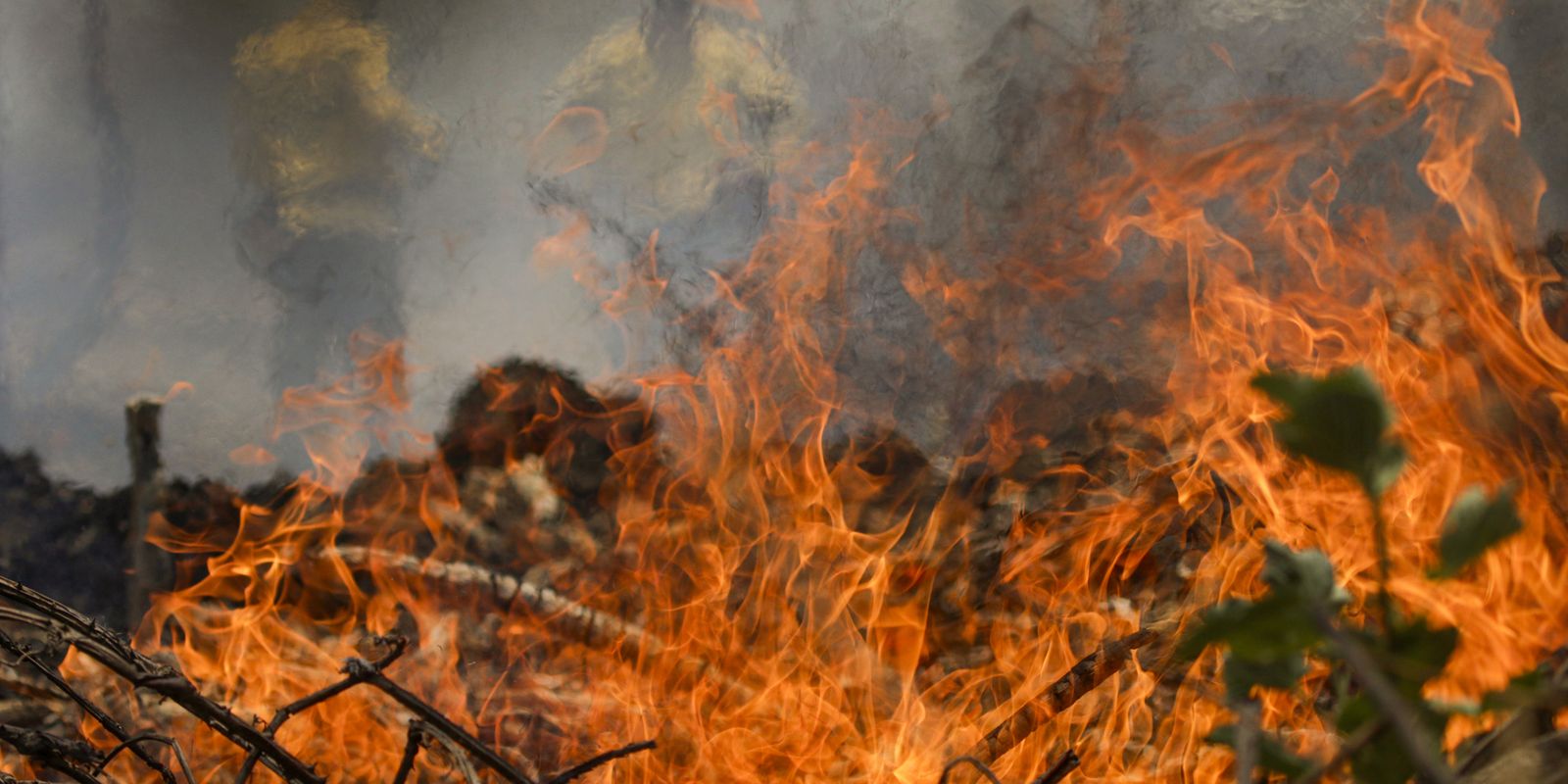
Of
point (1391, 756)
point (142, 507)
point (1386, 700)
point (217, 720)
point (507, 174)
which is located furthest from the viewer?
point (507, 174)

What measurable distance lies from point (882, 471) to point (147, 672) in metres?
2.14

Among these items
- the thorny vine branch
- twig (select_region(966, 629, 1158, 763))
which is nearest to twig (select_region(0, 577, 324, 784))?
the thorny vine branch

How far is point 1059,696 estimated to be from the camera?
1.65m

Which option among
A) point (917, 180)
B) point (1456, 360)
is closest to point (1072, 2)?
point (917, 180)

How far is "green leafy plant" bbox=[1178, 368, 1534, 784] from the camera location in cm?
25

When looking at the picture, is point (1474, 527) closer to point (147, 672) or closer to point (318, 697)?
point (318, 697)

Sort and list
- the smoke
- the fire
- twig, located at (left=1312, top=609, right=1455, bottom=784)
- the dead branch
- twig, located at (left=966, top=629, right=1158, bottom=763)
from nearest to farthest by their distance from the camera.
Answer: twig, located at (left=1312, top=609, right=1455, bottom=784)
twig, located at (left=966, top=629, right=1158, bottom=763)
the fire
the dead branch
the smoke

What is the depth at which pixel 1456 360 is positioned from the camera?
2.66 m

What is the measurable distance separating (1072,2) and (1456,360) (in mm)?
1422

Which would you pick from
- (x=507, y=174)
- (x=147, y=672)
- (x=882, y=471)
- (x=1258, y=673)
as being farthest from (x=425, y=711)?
(x=507, y=174)

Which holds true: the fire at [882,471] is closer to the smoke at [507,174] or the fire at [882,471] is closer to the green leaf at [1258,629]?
the smoke at [507,174]

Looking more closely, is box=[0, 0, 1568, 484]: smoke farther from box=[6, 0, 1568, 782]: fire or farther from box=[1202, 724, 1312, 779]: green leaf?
box=[1202, 724, 1312, 779]: green leaf

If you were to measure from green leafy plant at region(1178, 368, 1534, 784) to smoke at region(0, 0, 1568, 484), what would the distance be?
277 cm

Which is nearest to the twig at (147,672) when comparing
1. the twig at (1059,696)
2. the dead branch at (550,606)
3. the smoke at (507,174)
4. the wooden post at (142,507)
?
the twig at (1059,696)
